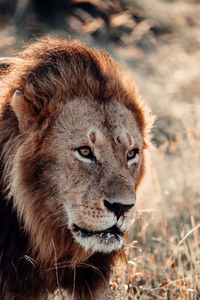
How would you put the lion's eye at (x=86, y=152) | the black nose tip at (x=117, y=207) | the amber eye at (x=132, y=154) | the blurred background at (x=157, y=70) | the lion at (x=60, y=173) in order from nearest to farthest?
the black nose tip at (x=117, y=207) < the lion at (x=60, y=173) < the lion's eye at (x=86, y=152) < the amber eye at (x=132, y=154) < the blurred background at (x=157, y=70)

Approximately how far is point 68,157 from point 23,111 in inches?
17.6

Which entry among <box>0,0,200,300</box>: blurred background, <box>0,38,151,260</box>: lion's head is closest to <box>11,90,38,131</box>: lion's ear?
<box>0,38,151,260</box>: lion's head

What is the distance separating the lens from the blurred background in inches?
250

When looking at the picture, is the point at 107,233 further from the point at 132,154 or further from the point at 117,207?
the point at 132,154

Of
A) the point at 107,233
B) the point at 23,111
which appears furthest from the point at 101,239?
the point at 23,111

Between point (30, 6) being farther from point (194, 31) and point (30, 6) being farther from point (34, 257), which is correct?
point (34, 257)

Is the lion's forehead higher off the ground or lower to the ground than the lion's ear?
lower

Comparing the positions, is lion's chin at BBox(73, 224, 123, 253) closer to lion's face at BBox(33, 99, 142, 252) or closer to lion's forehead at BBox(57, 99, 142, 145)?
lion's face at BBox(33, 99, 142, 252)

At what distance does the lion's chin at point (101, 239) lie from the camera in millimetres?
3523

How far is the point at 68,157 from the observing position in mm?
3668

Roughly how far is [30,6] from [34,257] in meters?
11.7

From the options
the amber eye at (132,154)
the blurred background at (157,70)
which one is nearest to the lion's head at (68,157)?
the amber eye at (132,154)

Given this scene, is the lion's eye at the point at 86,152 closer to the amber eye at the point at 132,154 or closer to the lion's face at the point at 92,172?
the lion's face at the point at 92,172

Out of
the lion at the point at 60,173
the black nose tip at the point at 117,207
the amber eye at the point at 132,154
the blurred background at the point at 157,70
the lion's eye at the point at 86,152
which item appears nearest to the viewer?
the black nose tip at the point at 117,207
